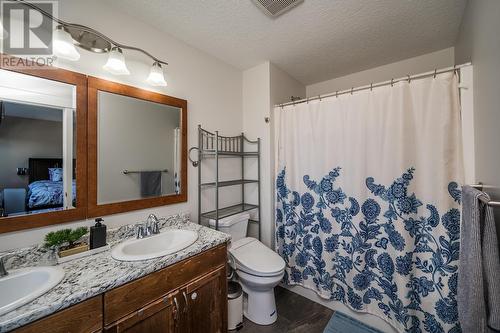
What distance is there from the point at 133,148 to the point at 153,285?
0.92m

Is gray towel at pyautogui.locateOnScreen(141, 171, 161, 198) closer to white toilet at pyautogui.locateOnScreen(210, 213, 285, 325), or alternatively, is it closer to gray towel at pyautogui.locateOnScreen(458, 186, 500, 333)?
white toilet at pyautogui.locateOnScreen(210, 213, 285, 325)

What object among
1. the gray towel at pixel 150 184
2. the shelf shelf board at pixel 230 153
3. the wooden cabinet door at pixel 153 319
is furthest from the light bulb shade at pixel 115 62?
the wooden cabinet door at pixel 153 319

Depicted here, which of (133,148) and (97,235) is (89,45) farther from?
(97,235)

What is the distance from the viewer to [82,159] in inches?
46.5

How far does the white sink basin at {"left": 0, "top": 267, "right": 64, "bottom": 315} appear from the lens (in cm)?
83

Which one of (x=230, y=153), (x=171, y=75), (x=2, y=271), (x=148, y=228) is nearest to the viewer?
(x=2, y=271)

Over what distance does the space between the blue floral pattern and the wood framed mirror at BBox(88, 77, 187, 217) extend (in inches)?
44.3


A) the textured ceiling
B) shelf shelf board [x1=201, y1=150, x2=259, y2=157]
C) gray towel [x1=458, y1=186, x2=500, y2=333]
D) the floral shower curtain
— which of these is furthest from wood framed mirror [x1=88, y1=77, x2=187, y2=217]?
gray towel [x1=458, y1=186, x2=500, y2=333]

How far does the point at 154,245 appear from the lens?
4.35 ft

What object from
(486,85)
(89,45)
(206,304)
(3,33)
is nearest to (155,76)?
(89,45)

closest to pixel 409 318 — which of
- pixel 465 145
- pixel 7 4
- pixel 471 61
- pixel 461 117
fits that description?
pixel 465 145

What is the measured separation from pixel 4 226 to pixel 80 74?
0.89m

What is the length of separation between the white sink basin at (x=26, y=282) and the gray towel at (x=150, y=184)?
2.08 feet

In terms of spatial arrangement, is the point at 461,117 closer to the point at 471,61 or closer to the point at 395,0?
the point at 471,61
